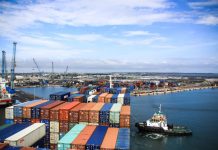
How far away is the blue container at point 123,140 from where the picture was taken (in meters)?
17.6

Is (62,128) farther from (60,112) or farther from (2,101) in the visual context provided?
(2,101)

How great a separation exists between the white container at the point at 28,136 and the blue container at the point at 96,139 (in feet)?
17.6

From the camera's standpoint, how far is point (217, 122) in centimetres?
4447

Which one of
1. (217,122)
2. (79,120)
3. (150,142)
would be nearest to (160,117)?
(150,142)

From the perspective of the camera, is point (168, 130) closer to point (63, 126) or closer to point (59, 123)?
point (63, 126)

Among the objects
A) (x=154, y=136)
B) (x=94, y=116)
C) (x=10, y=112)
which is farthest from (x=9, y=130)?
(x=154, y=136)

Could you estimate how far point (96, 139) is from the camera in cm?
1920

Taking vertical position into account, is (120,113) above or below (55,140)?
above

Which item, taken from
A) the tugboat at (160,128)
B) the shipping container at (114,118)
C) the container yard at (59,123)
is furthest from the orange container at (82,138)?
Answer: the tugboat at (160,128)

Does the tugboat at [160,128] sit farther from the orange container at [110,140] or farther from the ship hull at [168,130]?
the orange container at [110,140]

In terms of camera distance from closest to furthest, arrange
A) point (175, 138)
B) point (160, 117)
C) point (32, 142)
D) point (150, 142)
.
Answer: point (32, 142)
point (150, 142)
point (175, 138)
point (160, 117)

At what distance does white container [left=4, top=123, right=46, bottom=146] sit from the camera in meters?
18.5

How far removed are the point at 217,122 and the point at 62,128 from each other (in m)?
31.7

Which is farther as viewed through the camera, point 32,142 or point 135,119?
point 135,119
